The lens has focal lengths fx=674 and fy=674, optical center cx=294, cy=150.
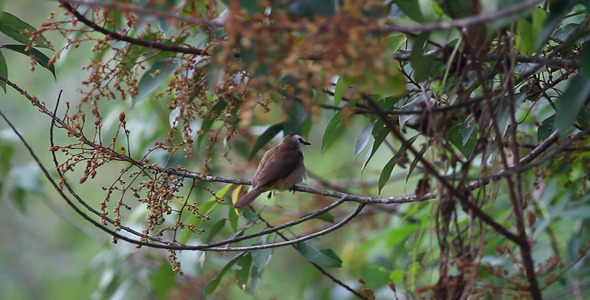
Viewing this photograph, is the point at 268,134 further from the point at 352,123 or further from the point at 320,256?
the point at 352,123

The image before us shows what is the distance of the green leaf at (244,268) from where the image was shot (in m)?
3.07

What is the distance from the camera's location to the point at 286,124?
10.4 feet

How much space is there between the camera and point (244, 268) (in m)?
3.07

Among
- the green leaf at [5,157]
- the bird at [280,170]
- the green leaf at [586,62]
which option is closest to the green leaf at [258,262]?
the bird at [280,170]

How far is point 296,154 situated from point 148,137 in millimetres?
1611

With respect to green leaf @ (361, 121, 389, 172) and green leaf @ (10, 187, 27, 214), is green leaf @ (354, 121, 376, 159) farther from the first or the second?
green leaf @ (10, 187, 27, 214)

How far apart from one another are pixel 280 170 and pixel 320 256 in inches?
34.9

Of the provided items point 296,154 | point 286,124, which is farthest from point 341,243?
point 286,124

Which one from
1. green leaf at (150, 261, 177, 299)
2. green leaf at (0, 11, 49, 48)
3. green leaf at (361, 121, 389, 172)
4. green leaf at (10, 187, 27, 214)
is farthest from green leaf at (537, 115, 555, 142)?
green leaf at (10, 187, 27, 214)

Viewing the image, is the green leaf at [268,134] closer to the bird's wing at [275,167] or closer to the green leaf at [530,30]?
the bird's wing at [275,167]

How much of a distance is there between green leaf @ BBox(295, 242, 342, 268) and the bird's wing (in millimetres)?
548

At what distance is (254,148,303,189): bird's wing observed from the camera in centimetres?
359

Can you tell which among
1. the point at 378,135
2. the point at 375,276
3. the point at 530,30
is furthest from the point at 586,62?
the point at 375,276

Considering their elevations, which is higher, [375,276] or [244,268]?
[375,276]
